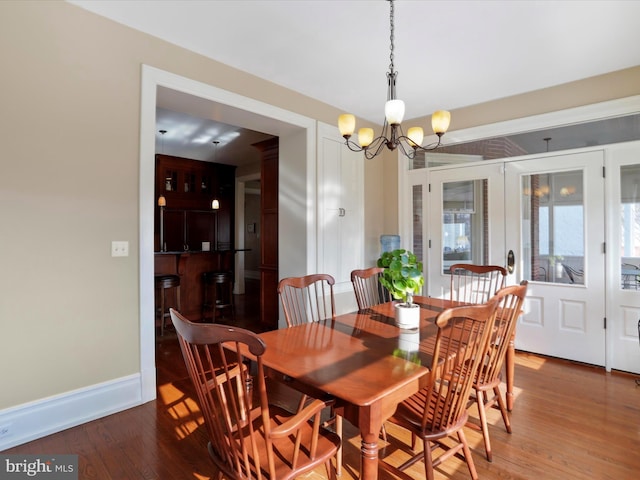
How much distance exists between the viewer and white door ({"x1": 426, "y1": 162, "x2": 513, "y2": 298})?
3.97 meters

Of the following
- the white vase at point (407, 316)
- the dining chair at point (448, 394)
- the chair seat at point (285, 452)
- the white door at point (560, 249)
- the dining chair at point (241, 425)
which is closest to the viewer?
the dining chair at point (241, 425)

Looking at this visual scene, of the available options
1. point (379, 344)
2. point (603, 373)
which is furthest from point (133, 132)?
point (603, 373)

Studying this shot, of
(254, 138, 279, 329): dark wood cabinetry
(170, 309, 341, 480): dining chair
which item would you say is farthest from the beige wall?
(254, 138, 279, 329): dark wood cabinetry

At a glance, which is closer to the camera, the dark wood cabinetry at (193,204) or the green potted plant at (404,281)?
the green potted plant at (404,281)

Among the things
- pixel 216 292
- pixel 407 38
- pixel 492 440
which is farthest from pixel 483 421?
pixel 216 292

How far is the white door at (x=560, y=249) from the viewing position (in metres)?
3.37

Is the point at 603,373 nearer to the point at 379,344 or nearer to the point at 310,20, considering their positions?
the point at 379,344

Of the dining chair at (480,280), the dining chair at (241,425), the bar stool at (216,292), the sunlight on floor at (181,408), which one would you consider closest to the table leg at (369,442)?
the dining chair at (241,425)

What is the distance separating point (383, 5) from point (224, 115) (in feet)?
5.73

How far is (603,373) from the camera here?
127 inches

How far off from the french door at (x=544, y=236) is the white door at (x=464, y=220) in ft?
0.04

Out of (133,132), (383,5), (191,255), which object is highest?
(383,5)

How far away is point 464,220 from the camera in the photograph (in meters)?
4.24

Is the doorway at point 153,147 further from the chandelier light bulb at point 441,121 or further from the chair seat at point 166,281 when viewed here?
the chandelier light bulb at point 441,121
